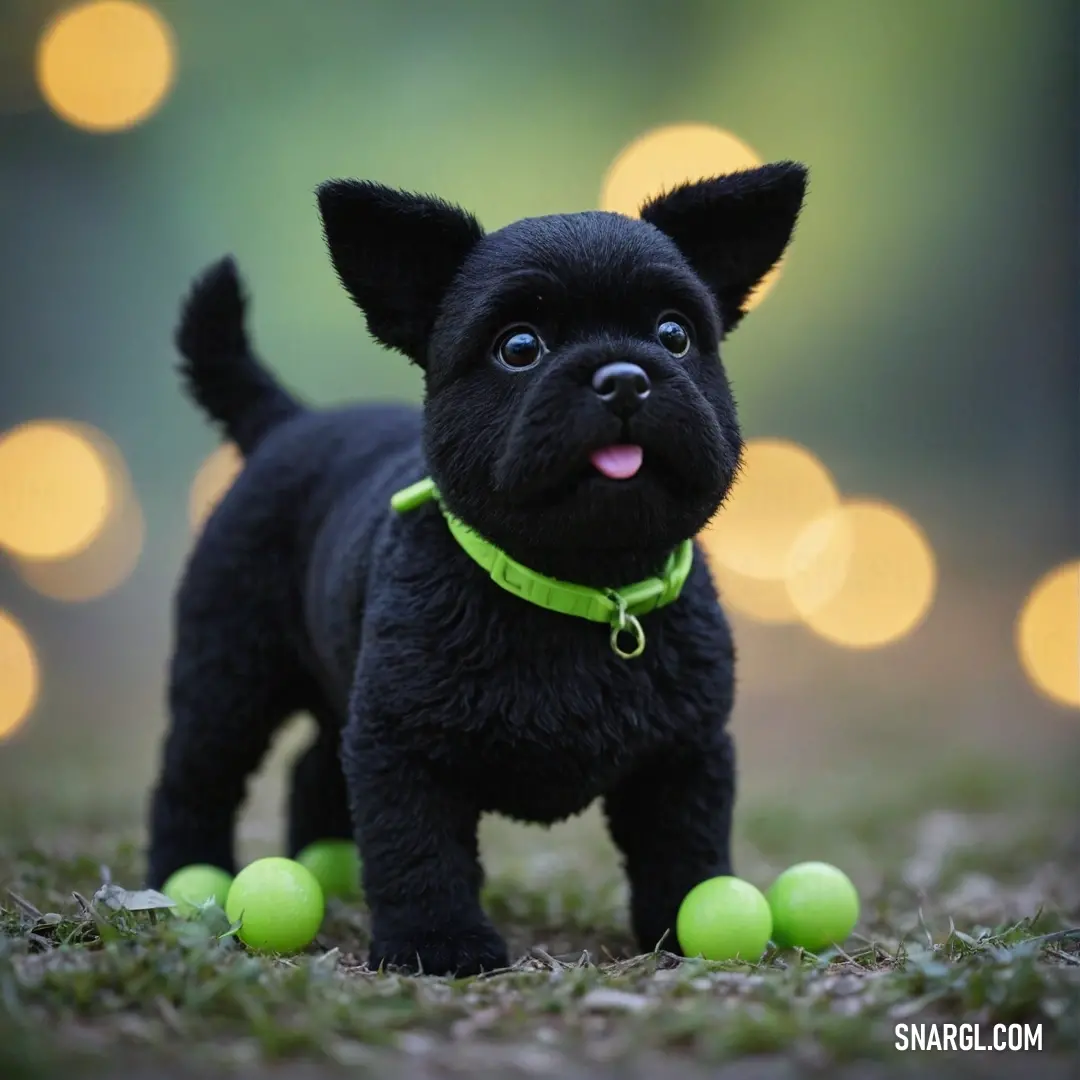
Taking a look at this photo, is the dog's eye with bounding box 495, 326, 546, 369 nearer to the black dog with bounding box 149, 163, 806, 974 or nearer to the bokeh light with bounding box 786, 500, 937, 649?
the black dog with bounding box 149, 163, 806, 974

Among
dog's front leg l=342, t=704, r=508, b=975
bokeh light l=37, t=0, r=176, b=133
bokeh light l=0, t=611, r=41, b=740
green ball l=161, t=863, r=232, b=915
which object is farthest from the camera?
bokeh light l=0, t=611, r=41, b=740

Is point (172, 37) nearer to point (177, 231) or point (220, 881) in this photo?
point (177, 231)

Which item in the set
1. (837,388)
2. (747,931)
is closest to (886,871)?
(747,931)

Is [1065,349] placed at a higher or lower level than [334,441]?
higher

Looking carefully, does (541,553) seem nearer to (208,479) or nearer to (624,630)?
(624,630)

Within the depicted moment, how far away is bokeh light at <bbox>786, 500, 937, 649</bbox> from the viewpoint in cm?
919

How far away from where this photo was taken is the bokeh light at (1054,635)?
8341 mm

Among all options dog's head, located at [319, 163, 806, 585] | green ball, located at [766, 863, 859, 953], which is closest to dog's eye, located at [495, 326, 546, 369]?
dog's head, located at [319, 163, 806, 585]

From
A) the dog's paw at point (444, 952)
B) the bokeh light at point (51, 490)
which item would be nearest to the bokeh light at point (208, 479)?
the bokeh light at point (51, 490)

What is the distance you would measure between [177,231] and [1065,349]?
619 cm

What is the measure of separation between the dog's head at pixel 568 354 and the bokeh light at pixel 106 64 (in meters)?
6.08

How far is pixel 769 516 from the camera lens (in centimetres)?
912

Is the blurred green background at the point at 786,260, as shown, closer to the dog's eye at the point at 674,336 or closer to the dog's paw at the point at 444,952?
the dog's paw at the point at 444,952

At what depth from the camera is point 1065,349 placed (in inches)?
364
